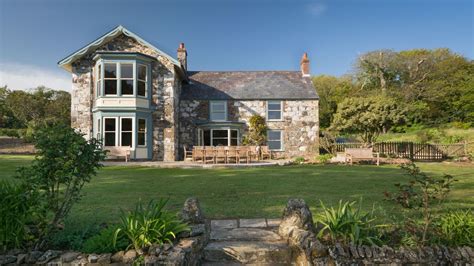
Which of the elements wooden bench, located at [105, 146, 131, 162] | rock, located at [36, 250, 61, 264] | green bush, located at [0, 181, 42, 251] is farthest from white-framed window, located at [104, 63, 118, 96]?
rock, located at [36, 250, 61, 264]

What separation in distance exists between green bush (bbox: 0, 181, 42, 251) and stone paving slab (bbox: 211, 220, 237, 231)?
105 inches

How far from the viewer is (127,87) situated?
19219 mm

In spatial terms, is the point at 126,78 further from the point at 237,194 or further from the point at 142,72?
the point at 237,194

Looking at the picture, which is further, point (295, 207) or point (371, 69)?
point (371, 69)

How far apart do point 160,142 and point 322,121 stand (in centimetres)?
3252

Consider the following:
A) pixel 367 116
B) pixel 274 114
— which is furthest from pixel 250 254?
pixel 274 114

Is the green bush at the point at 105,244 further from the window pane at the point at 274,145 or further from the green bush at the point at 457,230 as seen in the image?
the window pane at the point at 274,145

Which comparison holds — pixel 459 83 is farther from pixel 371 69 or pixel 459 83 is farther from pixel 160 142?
A: pixel 160 142

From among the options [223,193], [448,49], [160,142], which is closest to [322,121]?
[448,49]

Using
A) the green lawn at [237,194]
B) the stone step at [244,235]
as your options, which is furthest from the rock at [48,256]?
the stone step at [244,235]

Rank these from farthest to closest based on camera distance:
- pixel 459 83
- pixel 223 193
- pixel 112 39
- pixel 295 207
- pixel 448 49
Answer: pixel 448 49, pixel 459 83, pixel 112 39, pixel 223 193, pixel 295 207

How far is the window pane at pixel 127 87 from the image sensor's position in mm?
19141

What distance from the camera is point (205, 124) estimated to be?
22312 millimetres

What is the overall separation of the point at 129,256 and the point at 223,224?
190 centimetres
